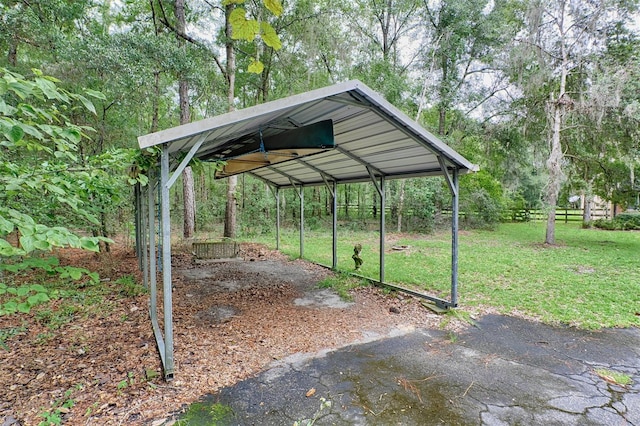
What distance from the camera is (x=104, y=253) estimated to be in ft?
24.5

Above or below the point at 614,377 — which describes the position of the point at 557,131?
above

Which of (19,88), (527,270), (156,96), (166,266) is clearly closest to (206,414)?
(166,266)

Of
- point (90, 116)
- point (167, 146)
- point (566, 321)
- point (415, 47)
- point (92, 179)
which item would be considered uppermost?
point (415, 47)

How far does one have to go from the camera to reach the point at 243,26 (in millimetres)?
1245

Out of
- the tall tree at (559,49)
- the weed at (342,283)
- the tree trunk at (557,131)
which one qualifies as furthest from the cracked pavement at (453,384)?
the tall tree at (559,49)

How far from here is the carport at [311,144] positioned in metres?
2.83

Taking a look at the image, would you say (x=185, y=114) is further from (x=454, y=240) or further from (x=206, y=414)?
(x=206, y=414)

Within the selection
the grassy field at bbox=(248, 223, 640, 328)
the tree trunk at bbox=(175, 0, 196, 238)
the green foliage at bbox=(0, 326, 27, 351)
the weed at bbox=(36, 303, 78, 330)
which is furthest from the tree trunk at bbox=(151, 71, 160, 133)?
the green foliage at bbox=(0, 326, 27, 351)

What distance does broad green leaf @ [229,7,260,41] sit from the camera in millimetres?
1222

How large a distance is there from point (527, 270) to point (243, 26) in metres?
7.85

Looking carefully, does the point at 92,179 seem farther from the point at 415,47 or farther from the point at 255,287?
the point at 415,47

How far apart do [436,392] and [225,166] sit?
596cm

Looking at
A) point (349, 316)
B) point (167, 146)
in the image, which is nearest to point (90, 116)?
point (167, 146)

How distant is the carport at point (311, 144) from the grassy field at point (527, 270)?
1264 millimetres
